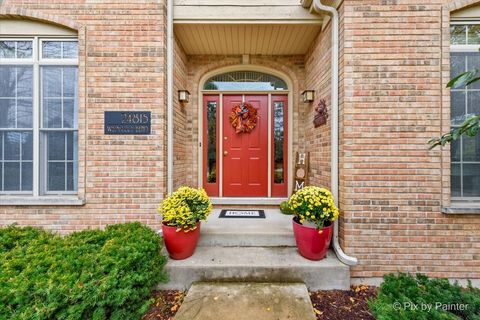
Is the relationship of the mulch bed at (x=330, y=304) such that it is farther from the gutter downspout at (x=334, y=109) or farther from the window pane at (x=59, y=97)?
the window pane at (x=59, y=97)

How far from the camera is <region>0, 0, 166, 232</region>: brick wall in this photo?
3072 mm

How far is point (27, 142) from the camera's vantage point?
3.24 m

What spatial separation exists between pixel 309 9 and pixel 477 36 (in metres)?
2.04

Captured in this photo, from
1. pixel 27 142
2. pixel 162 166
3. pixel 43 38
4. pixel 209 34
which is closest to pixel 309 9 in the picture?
pixel 209 34

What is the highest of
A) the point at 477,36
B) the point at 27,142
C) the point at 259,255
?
the point at 477,36

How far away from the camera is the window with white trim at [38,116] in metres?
3.21

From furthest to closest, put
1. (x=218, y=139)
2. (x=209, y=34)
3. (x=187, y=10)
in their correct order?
1. (x=218, y=139)
2. (x=209, y=34)
3. (x=187, y=10)

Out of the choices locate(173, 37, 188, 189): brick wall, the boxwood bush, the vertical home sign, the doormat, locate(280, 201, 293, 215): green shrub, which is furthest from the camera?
the vertical home sign

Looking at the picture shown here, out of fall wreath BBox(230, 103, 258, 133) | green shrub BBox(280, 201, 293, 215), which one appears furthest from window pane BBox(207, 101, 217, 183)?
green shrub BBox(280, 201, 293, 215)

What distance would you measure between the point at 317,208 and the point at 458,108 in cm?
216

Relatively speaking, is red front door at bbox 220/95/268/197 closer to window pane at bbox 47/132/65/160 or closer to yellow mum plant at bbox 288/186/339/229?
yellow mum plant at bbox 288/186/339/229

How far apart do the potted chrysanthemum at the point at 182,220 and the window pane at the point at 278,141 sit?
6.49 feet

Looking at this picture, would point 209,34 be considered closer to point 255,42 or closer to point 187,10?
point 187,10

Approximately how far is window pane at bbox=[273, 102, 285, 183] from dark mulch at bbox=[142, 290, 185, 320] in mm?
2575
